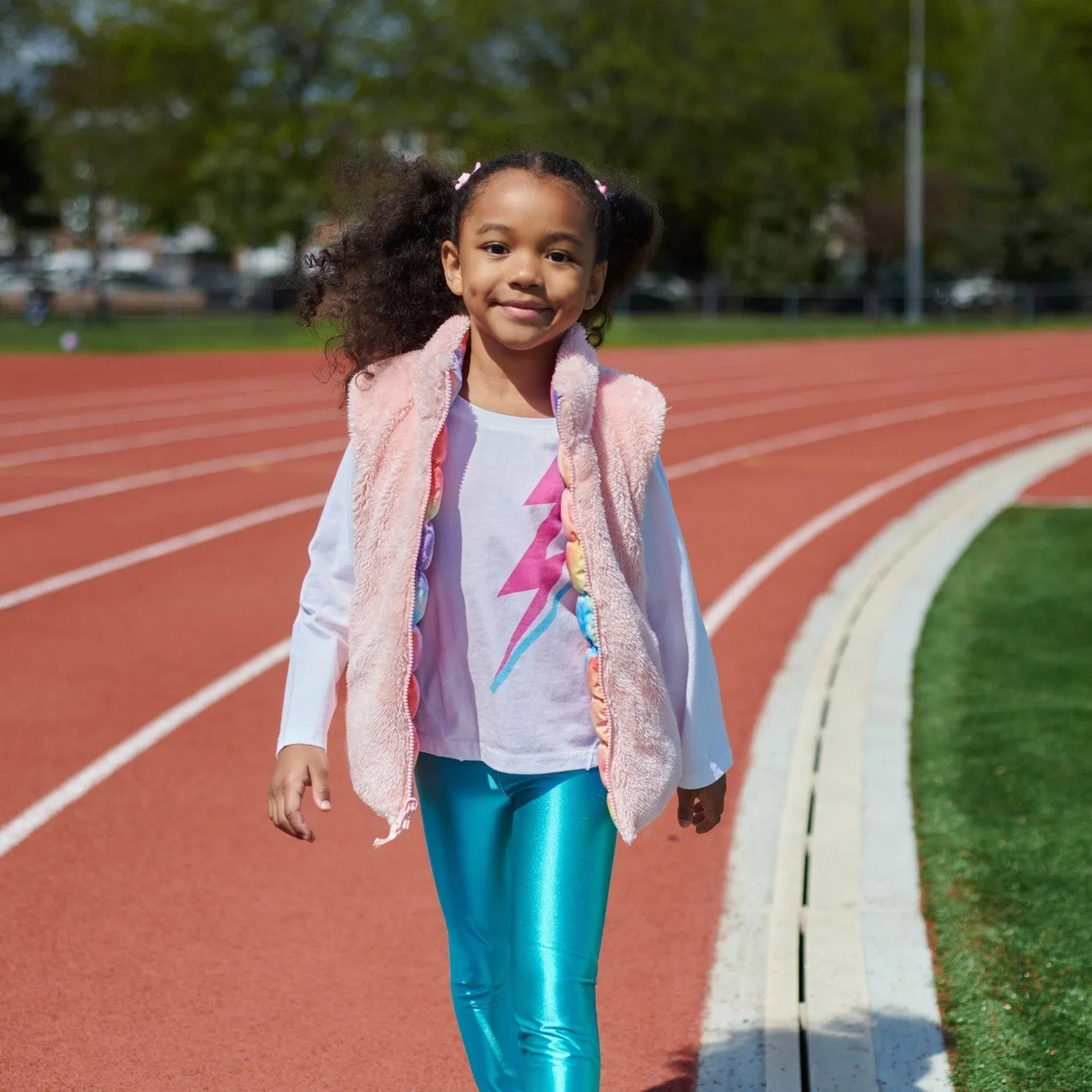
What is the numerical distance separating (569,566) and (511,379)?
34 centimetres

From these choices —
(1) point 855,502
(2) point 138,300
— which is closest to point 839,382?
(1) point 855,502

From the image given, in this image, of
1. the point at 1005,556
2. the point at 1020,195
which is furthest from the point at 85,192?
the point at 1005,556

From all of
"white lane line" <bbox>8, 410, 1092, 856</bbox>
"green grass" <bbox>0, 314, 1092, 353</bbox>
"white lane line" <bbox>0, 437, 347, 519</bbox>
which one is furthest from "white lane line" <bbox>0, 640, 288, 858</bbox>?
"green grass" <bbox>0, 314, 1092, 353</bbox>

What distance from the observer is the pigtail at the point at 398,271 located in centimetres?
296

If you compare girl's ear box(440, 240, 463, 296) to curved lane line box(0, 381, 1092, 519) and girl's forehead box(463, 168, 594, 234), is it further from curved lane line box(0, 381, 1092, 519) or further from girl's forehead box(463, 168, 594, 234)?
curved lane line box(0, 381, 1092, 519)

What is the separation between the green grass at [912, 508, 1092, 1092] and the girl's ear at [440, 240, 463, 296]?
1970mm

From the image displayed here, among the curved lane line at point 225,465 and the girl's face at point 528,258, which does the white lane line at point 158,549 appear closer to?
the curved lane line at point 225,465

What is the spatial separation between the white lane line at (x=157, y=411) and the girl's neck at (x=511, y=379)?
51.4 ft

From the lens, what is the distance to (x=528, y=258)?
105 inches

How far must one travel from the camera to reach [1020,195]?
49656mm

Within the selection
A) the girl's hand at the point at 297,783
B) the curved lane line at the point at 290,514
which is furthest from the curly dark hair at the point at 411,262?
the curved lane line at the point at 290,514

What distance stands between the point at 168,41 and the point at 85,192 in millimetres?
13167

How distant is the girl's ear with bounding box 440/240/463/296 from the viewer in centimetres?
281

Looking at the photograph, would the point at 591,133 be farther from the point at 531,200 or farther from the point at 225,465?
the point at 531,200
